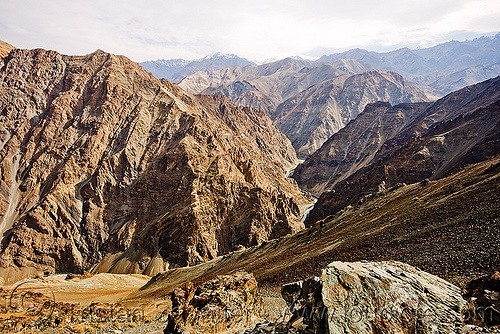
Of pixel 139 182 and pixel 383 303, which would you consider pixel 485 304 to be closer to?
pixel 383 303

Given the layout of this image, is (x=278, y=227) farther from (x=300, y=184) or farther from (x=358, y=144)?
(x=358, y=144)

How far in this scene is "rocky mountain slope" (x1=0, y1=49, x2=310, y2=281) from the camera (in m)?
82.8

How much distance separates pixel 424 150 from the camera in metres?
105

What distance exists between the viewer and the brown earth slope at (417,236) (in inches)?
811

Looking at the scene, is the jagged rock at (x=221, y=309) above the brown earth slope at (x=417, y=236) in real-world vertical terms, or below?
above

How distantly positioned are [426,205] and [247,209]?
5811 centimetres

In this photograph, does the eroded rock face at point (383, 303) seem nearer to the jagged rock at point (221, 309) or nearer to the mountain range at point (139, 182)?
the jagged rock at point (221, 309)

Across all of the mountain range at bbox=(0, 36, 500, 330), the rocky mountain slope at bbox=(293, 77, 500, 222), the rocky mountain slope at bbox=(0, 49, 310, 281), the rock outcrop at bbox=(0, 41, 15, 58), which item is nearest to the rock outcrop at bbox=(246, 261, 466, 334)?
the mountain range at bbox=(0, 36, 500, 330)

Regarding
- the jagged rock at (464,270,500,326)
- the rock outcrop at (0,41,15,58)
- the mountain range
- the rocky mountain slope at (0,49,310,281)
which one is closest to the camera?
the jagged rock at (464,270,500,326)

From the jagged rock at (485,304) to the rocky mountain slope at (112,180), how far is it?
6932cm

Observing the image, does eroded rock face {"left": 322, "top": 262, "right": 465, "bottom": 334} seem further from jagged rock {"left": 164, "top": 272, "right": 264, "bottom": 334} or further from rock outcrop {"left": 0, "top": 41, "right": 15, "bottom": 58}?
rock outcrop {"left": 0, "top": 41, "right": 15, "bottom": 58}

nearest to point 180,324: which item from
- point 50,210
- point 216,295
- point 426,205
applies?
point 216,295

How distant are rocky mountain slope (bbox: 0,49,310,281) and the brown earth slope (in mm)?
40214

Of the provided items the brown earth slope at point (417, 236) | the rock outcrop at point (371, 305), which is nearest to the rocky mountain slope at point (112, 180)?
the brown earth slope at point (417, 236)
